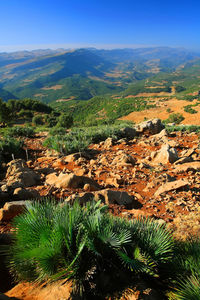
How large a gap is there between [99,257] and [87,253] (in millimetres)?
109

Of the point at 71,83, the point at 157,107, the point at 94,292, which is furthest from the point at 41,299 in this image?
the point at 71,83

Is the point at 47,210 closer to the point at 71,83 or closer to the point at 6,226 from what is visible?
the point at 6,226

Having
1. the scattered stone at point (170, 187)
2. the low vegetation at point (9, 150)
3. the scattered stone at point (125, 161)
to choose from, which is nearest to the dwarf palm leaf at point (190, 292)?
the scattered stone at point (170, 187)

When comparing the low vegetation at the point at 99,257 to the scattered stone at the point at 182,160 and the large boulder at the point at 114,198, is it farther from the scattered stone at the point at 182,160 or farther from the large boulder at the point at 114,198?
the scattered stone at the point at 182,160

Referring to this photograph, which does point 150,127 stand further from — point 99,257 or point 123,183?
point 99,257

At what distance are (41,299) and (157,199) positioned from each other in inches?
104

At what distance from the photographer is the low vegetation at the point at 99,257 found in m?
1.40

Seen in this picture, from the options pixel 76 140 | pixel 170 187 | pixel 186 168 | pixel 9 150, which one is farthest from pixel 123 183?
pixel 9 150

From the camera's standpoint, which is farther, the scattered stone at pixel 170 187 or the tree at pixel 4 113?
the tree at pixel 4 113

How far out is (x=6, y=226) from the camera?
8.20 ft

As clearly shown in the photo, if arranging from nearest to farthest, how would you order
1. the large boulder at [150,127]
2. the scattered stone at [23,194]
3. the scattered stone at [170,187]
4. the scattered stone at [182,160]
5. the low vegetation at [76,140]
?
the scattered stone at [23,194]
the scattered stone at [170,187]
the scattered stone at [182,160]
the low vegetation at [76,140]
the large boulder at [150,127]

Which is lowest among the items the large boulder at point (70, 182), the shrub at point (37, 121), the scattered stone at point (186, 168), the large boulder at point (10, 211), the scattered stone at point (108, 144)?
the shrub at point (37, 121)

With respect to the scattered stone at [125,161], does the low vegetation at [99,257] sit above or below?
above

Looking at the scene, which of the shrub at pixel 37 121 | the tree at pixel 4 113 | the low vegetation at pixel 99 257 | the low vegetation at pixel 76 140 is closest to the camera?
the low vegetation at pixel 99 257
